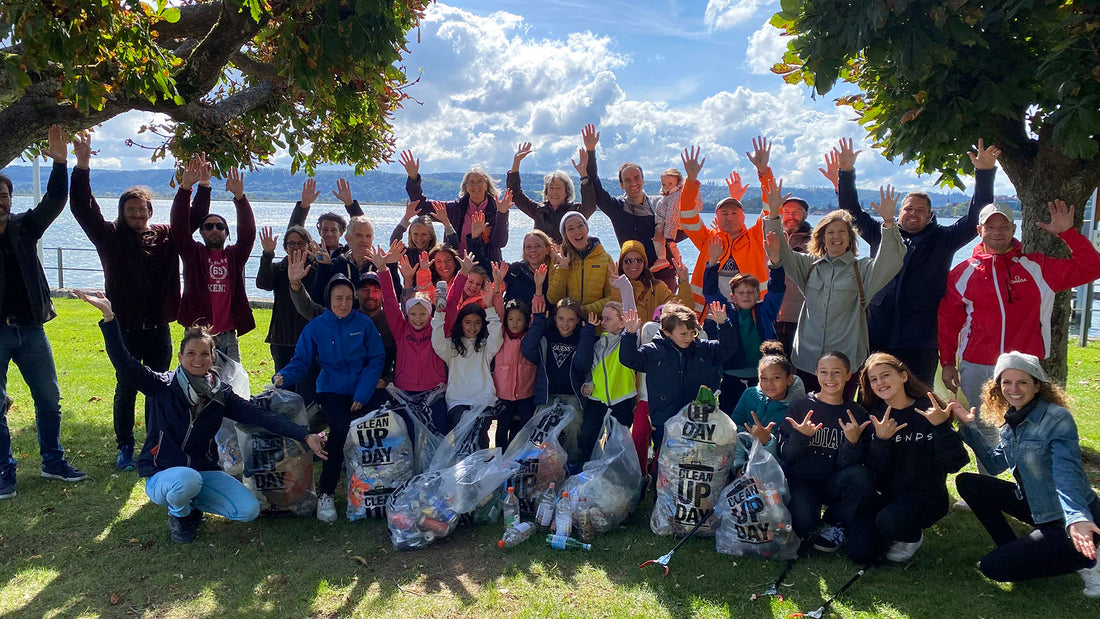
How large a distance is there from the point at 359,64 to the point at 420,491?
3174 mm

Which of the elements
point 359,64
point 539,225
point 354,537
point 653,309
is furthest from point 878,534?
point 359,64

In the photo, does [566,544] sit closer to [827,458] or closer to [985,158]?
[827,458]

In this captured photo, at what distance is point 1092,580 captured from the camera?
4027mm

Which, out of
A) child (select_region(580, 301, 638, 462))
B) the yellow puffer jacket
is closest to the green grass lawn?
child (select_region(580, 301, 638, 462))

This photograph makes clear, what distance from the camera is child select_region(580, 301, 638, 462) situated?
5.57m

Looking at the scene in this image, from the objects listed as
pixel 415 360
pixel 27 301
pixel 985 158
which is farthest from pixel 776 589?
pixel 27 301

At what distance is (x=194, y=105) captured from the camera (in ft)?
23.7

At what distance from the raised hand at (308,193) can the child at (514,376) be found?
2318 mm

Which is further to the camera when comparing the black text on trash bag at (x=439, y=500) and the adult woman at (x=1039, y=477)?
the black text on trash bag at (x=439, y=500)

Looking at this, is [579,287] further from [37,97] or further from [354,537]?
[37,97]

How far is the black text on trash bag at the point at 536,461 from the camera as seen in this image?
205 inches

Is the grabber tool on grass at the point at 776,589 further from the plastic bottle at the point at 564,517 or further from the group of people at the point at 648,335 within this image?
the plastic bottle at the point at 564,517

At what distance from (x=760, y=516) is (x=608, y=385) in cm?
152

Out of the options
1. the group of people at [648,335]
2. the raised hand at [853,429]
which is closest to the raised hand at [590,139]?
the group of people at [648,335]
